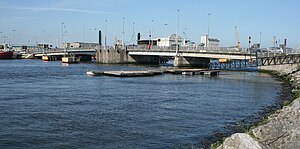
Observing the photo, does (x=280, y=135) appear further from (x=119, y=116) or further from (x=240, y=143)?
(x=119, y=116)

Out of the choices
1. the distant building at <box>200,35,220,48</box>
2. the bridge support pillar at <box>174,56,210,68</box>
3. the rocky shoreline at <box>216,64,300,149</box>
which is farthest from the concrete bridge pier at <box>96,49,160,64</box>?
the rocky shoreline at <box>216,64,300,149</box>

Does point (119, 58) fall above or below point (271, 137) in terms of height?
above

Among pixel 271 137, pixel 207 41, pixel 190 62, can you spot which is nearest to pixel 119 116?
pixel 271 137

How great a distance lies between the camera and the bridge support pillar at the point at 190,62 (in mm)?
114375

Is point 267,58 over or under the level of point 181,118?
over

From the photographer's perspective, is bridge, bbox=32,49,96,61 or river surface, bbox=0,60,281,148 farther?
bridge, bbox=32,49,96,61

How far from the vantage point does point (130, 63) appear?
144 metres

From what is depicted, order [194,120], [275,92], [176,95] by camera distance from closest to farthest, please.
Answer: [194,120], [176,95], [275,92]

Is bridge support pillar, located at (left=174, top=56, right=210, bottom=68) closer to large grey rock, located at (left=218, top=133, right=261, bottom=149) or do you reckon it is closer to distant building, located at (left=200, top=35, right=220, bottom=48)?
distant building, located at (left=200, top=35, right=220, bottom=48)

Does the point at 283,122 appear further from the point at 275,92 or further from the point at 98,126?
the point at 275,92

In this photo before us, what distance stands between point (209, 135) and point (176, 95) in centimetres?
2355

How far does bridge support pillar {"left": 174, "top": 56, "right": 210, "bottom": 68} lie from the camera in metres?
114

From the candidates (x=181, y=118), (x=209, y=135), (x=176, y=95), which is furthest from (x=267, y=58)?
(x=209, y=135)

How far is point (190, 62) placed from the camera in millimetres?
117688
